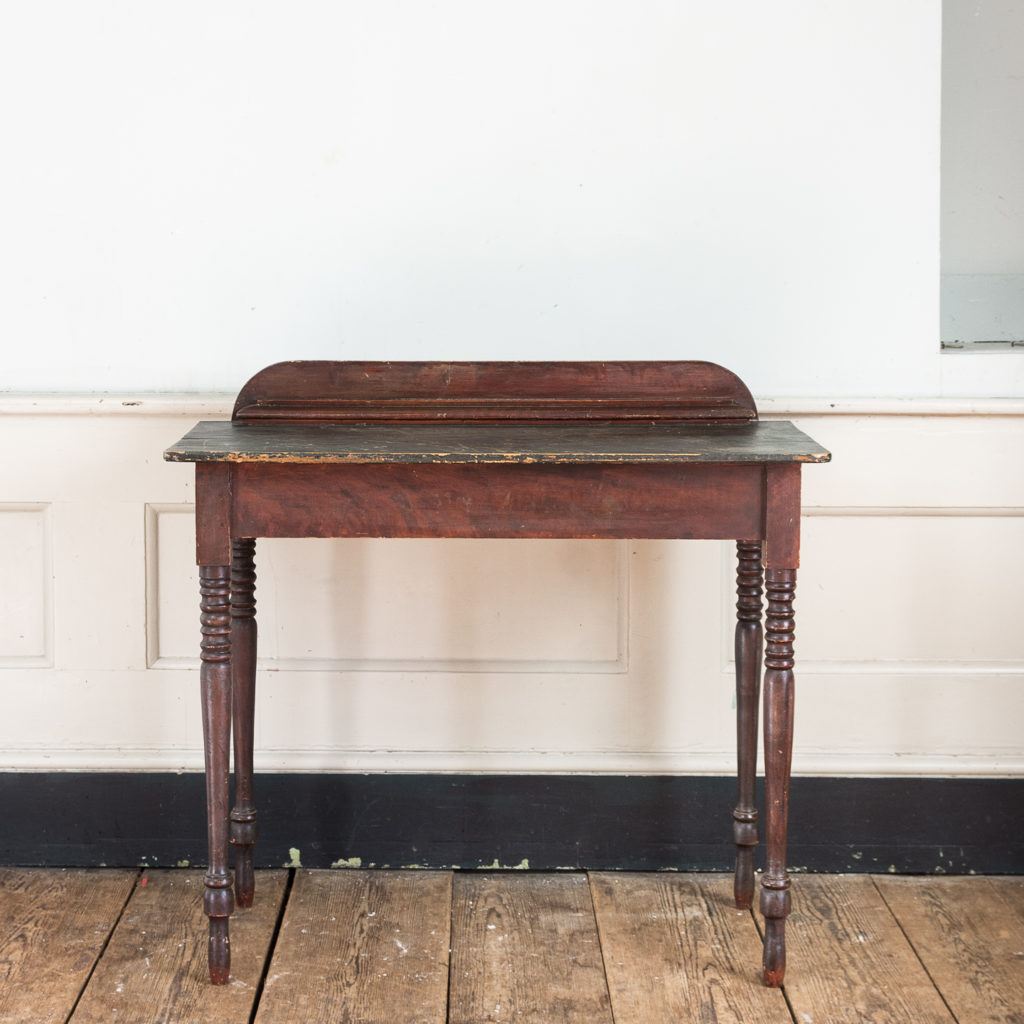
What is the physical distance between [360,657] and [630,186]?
46.1 inches

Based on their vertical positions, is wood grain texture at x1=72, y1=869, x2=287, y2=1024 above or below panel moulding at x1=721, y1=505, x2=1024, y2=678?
below

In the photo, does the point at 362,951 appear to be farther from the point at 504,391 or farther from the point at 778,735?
A: the point at 504,391

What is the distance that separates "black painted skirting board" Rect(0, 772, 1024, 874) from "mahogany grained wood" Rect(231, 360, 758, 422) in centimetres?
83

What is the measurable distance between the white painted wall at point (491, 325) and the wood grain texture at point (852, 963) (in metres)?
0.28

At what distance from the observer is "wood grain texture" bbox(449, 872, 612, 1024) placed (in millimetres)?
1922

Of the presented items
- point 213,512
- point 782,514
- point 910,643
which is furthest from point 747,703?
point 213,512

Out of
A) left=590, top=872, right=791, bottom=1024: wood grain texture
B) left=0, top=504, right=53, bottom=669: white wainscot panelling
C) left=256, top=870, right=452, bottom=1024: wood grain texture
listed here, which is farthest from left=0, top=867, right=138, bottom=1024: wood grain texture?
left=590, top=872, right=791, bottom=1024: wood grain texture

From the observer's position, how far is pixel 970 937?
218 cm

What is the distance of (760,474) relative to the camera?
1.81m

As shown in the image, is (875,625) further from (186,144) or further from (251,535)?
(186,144)

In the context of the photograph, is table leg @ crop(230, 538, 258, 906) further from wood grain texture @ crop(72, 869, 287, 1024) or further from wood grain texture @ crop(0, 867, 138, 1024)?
wood grain texture @ crop(0, 867, 138, 1024)

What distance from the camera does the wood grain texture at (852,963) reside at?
6.30 feet

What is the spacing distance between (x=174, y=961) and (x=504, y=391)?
4.08ft

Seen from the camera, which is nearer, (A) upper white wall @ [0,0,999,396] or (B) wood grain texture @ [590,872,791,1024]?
(B) wood grain texture @ [590,872,791,1024]
